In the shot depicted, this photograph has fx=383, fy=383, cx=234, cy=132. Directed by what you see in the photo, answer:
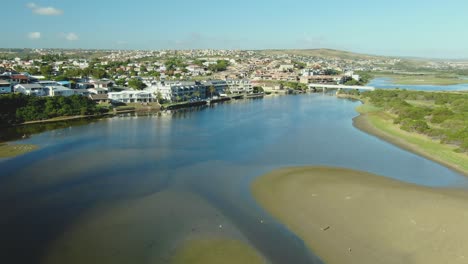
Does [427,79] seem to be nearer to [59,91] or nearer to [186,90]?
[186,90]

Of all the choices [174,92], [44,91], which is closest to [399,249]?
[44,91]

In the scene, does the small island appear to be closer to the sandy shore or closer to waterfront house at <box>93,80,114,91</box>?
the sandy shore

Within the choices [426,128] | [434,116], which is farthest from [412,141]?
[434,116]

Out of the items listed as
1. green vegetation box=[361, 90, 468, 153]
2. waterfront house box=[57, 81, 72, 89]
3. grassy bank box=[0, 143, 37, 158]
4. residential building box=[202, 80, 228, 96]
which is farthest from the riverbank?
waterfront house box=[57, 81, 72, 89]

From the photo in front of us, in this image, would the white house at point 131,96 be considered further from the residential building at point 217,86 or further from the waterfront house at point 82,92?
the residential building at point 217,86

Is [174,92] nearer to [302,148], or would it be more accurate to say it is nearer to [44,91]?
[44,91]

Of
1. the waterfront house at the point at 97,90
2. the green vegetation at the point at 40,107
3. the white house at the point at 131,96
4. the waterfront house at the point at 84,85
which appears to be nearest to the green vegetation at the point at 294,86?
the white house at the point at 131,96
